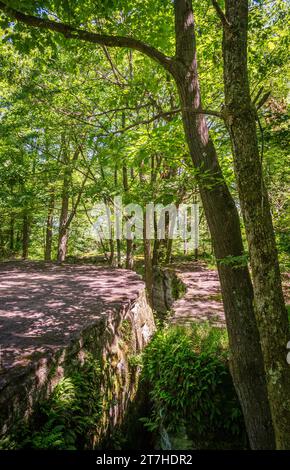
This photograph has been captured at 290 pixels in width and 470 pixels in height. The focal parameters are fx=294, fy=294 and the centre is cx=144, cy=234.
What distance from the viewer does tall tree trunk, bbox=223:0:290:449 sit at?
2.42 meters

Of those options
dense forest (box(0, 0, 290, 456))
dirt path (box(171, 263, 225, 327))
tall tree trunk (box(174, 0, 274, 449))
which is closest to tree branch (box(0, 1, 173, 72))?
dense forest (box(0, 0, 290, 456))

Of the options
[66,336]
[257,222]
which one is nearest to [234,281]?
[257,222]

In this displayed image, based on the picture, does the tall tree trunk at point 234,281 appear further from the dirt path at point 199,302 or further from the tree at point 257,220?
the dirt path at point 199,302

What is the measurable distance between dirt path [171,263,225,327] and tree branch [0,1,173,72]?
5.27 metres

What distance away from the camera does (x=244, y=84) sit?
2525mm

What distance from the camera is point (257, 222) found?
249 centimetres

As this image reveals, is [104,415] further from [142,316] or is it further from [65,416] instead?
[142,316]

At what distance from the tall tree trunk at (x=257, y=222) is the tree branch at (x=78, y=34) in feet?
3.29

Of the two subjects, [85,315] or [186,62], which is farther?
[85,315]

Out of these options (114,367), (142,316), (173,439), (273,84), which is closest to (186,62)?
(273,84)

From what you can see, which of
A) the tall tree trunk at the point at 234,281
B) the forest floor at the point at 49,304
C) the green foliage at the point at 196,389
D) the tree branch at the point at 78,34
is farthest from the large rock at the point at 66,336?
the tree branch at the point at 78,34

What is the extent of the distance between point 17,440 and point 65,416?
0.65m

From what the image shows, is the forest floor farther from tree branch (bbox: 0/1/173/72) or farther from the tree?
tree branch (bbox: 0/1/173/72)

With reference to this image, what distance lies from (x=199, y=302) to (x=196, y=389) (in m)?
3.81
